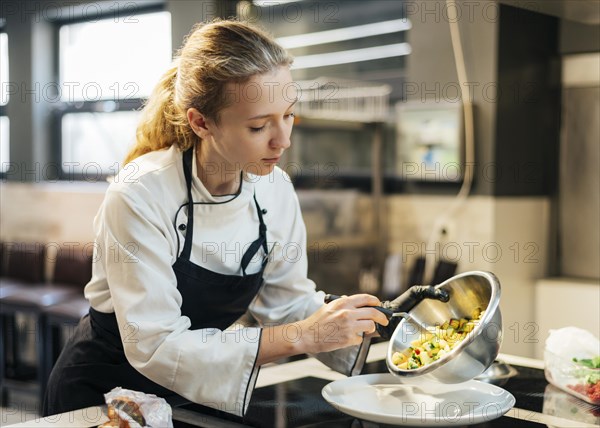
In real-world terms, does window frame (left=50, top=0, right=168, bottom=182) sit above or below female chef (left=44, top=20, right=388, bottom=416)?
above

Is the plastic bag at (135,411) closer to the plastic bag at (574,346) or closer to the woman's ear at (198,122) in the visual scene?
the woman's ear at (198,122)

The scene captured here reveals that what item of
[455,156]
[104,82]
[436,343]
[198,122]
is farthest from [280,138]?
[104,82]

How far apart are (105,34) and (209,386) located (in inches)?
164

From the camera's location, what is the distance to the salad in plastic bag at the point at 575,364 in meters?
1.53

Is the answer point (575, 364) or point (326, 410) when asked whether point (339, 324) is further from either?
point (575, 364)

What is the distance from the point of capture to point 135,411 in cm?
127

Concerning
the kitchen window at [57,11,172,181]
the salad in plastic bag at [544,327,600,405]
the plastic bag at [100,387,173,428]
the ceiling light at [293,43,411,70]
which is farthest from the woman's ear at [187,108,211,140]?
the kitchen window at [57,11,172,181]

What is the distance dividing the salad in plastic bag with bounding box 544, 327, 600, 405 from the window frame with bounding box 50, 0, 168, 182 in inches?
148

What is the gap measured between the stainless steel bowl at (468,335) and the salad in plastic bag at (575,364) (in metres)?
0.25

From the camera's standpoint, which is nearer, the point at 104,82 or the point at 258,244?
the point at 258,244

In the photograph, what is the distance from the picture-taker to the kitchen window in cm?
490

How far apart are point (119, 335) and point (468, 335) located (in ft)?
2.30

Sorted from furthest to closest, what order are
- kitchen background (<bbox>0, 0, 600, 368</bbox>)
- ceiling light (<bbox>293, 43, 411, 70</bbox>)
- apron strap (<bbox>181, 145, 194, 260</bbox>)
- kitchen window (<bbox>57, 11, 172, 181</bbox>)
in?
1. kitchen window (<bbox>57, 11, 172, 181</bbox>)
2. ceiling light (<bbox>293, 43, 411, 70</bbox>)
3. kitchen background (<bbox>0, 0, 600, 368</bbox>)
4. apron strap (<bbox>181, 145, 194, 260</bbox>)

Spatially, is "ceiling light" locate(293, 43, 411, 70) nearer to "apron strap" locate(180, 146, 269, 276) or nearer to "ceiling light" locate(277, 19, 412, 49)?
"ceiling light" locate(277, 19, 412, 49)
